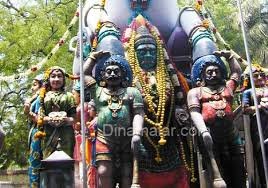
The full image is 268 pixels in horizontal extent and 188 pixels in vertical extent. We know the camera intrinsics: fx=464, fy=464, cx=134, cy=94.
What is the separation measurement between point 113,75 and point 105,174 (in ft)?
3.59

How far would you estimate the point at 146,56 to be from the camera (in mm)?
5945

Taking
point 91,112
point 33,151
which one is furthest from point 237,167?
point 33,151

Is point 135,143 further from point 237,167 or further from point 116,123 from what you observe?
point 237,167

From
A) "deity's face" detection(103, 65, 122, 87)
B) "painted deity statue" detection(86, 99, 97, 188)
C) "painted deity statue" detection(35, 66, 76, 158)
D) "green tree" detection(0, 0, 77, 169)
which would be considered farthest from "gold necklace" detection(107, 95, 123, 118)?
"green tree" detection(0, 0, 77, 169)

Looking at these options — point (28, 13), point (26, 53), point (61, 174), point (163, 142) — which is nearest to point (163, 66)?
point (163, 142)

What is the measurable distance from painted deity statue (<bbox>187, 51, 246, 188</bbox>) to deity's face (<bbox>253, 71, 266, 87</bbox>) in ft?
2.06

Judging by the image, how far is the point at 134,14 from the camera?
6660 mm

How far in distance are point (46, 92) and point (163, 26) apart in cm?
211

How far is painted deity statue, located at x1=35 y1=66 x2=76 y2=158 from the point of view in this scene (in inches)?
216

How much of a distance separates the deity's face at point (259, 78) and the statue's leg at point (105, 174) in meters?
2.28

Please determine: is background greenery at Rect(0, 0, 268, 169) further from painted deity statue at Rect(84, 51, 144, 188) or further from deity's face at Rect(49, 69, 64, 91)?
painted deity statue at Rect(84, 51, 144, 188)

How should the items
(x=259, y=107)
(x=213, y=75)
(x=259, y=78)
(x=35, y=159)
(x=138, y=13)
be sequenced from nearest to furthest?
1. (x=213, y=75)
2. (x=259, y=107)
3. (x=35, y=159)
4. (x=259, y=78)
5. (x=138, y=13)

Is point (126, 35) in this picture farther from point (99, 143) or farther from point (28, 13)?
point (28, 13)

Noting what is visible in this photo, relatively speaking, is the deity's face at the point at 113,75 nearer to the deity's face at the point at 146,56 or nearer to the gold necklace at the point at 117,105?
the gold necklace at the point at 117,105
